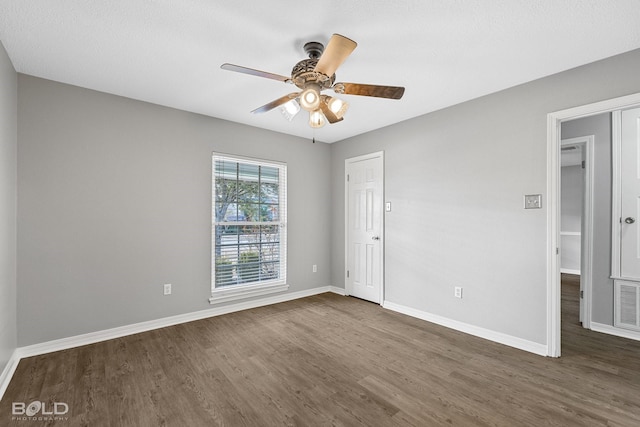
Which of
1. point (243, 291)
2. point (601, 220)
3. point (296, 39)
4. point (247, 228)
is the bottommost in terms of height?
point (243, 291)

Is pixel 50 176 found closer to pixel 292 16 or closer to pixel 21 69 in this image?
pixel 21 69

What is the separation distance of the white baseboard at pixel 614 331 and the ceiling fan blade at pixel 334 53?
3880 mm

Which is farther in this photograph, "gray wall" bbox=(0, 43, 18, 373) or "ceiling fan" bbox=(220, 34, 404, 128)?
"gray wall" bbox=(0, 43, 18, 373)

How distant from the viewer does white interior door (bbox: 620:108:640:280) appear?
3.01m

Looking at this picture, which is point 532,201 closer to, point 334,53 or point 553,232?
point 553,232

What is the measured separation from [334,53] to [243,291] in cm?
317

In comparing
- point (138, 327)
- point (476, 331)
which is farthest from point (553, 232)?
point (138, 327)

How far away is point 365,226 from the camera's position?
4.38 meters

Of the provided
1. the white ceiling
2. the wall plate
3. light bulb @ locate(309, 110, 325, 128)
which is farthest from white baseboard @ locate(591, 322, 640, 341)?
light bulb @ locate(309, 110, 325, 128)

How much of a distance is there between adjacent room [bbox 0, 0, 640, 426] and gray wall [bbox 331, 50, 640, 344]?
0.02m

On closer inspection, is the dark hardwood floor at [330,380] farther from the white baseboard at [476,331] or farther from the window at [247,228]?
the window at [247,228]

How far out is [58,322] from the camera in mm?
2707

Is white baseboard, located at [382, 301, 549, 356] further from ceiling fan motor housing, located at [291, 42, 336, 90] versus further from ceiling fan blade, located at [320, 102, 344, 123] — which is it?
ceiling fan motor housing, located at [291, 42, 336, 90]

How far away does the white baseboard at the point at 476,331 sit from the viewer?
2.67 meters
